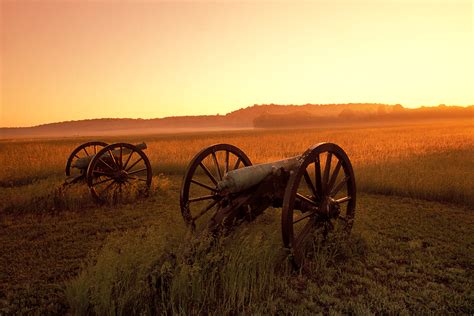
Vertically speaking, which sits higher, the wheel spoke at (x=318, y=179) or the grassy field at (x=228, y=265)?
the wheel spoke at (x=318, y=179)

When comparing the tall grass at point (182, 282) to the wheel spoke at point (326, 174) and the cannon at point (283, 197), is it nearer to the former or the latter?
the cannon at point (283, 197)

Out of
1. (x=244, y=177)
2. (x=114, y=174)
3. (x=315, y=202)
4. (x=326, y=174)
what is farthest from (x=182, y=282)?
(x=114, y=174)

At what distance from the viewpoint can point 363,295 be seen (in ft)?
12.3

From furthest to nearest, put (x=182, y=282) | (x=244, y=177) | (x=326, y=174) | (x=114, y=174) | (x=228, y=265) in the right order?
(x=114, y=174), (x=326, y=174), (x=244, y=177), (x=228, y=265), (x=182, y=282)

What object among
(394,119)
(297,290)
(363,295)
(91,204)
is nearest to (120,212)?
(91,204)

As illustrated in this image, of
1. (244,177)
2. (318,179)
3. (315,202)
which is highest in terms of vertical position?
(244,177)

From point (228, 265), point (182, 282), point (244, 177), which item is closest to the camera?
point (182, 282)

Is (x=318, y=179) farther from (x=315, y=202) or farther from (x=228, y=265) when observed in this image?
(x=228, y=265)

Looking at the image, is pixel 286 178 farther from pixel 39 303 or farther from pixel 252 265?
pixel 39 303

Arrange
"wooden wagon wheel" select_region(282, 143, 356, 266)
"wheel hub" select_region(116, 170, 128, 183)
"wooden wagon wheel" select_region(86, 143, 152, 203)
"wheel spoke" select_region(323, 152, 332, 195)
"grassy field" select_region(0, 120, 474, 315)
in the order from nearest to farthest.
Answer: "grassy field" select_region(0, 120, 474, 315), "wooden wagon wheel" select_region(282, 143, 356, 266), "wheel spoke" select_region(323, 152, 332, 195), "wooden wagon wheel" select_region(86, 143, 152, 203), "wheel hub" select_region(116, 170, 128, 183)

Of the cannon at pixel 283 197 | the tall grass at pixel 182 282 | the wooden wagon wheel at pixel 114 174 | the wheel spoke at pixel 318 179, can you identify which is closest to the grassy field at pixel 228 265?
the tall grass at pixel 182 282

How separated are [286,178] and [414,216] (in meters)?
3.82

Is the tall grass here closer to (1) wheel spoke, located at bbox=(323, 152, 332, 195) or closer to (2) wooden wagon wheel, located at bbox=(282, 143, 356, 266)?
(2) wooden wagon wheel, located at bbox=(282, 143, 356, 266)

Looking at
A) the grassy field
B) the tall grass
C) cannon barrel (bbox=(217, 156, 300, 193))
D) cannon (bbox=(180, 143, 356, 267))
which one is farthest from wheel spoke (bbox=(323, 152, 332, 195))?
the tall grass
